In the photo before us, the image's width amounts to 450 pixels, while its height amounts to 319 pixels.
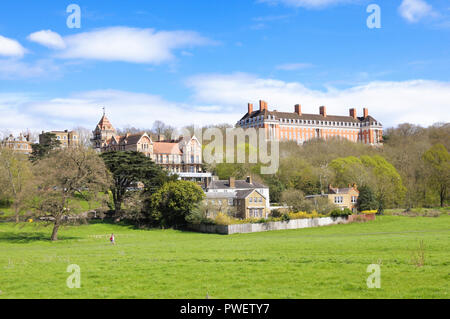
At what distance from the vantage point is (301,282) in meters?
17.2

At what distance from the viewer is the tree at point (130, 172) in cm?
6531

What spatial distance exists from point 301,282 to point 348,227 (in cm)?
4317

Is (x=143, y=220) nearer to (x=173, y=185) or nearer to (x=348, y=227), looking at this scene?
(x=173, y=185)

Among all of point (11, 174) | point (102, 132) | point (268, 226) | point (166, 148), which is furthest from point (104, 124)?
point (268, 226)

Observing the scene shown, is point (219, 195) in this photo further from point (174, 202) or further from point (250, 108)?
point (250, 108)

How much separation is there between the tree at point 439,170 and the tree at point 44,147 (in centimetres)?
6775

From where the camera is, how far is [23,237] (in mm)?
48219

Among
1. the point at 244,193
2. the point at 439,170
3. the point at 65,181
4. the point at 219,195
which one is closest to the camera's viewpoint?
the point at 65,181

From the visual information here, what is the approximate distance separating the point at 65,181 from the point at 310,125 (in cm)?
12452

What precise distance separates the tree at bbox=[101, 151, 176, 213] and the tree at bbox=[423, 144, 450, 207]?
47660 mm

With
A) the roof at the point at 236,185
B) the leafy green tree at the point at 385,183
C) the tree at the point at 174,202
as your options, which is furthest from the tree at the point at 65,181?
the leafy green tree at the point at 385,183

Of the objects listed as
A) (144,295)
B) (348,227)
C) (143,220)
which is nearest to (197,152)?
(143,220)

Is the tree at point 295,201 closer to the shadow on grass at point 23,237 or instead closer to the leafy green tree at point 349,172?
the leafy green tree at point 349,172

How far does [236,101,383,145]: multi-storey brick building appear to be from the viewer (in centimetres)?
15300
